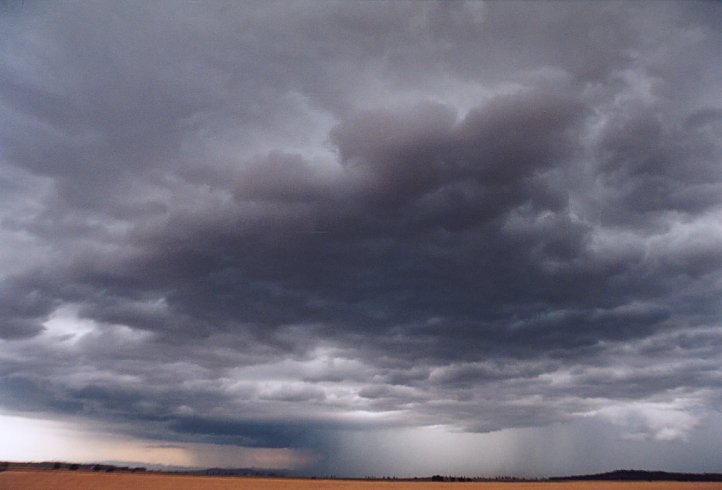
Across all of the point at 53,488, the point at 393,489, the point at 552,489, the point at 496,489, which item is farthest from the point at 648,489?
the point at 53,488

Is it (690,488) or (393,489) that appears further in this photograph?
(690,488)

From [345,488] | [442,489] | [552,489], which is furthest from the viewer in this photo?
[552,489]

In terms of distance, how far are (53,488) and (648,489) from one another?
155812 mm

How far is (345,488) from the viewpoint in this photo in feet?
433

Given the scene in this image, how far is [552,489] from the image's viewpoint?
158250mm

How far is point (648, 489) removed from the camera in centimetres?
16762

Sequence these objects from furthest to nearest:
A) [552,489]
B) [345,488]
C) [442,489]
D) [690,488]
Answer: [690,488], [552,489], [442,489], [345,488]

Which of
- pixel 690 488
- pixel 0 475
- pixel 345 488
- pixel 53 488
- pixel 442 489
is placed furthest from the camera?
pixel 690 488

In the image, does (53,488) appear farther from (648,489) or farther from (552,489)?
(648,489)

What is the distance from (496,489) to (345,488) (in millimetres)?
43716

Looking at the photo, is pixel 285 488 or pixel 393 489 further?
pixel 285 488

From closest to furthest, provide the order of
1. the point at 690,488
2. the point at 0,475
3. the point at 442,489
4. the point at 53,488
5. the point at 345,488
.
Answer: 1. the point at 53,488
2. the point at 0,475
3. the point at 345,488
4. the point at 442,489
5. the point at 690,488

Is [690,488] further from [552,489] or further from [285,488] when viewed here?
[285,488]

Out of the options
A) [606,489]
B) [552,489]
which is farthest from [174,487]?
[606,489]
